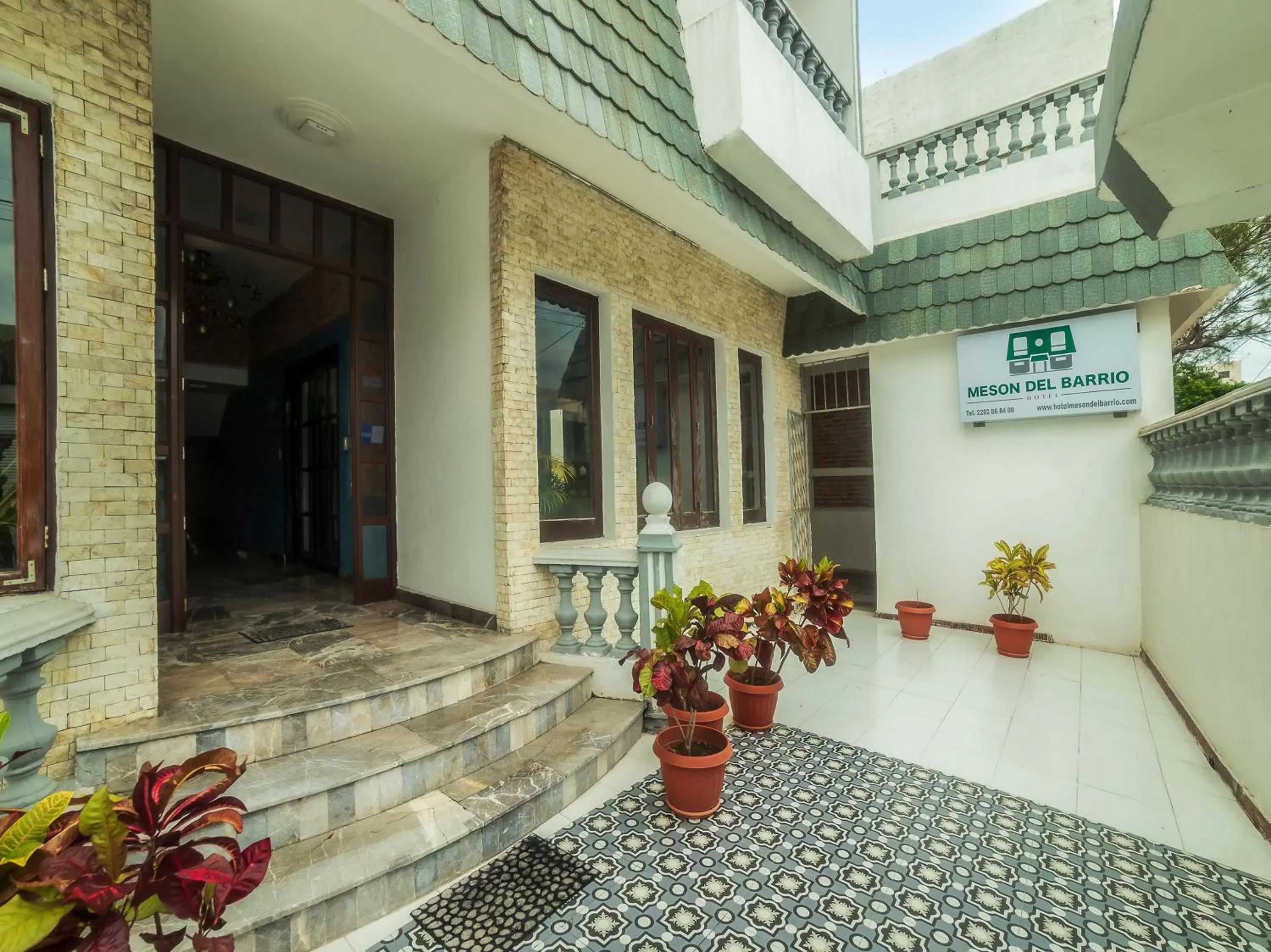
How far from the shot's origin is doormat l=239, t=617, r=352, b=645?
3.28m

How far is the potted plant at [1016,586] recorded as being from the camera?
4.54 metres

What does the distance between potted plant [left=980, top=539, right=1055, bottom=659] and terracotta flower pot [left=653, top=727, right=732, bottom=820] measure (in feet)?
11.6

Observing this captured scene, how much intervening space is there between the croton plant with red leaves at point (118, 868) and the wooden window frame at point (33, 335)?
54.8 inches

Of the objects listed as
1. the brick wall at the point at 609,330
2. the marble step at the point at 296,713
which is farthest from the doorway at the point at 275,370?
the brick wall at the point at 609,330

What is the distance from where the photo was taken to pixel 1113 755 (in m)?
2.89

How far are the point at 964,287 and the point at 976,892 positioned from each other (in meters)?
5.12

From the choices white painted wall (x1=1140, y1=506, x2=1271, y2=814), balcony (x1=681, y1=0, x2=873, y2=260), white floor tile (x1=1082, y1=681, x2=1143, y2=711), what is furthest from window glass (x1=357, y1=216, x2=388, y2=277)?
white floor tile (x1=1082, y1=681, x2=1143, y2=711)

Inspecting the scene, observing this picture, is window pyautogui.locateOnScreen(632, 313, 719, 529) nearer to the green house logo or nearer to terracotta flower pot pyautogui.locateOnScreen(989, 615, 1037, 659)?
terracotta flower pot pyautogui.locateOnScreen(989, 615, 1037, 659)

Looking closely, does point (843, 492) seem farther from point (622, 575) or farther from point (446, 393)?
point (446, 393)

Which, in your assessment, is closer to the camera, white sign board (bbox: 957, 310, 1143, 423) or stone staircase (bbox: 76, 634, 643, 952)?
stone staircase (bbox: 76, 634, 643, 952)

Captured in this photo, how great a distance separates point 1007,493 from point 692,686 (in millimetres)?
4448

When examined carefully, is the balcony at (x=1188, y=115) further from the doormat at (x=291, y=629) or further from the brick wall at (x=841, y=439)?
the brick wall at (x=841, y=439)

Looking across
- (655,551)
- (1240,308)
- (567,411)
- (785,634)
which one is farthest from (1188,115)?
(1240,308)

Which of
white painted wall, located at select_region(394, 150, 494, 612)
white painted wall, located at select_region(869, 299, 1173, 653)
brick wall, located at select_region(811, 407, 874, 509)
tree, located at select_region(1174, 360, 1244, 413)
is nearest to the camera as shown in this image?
white painted wall, located at select_region(394, 150, 494, 612)
